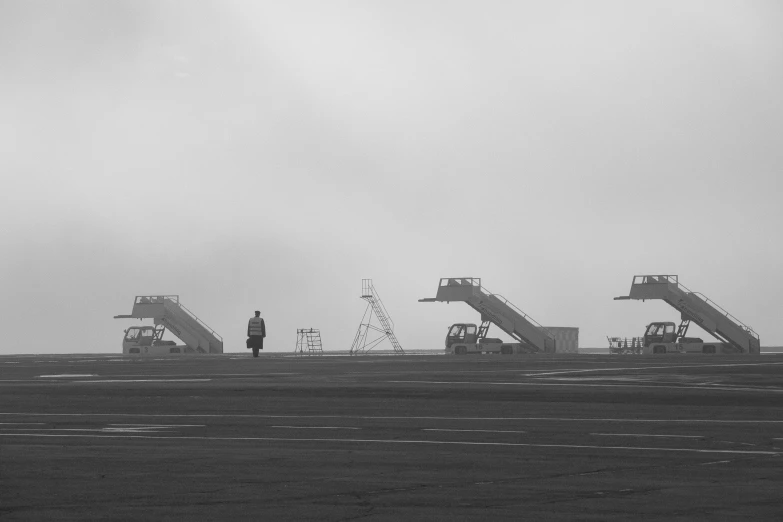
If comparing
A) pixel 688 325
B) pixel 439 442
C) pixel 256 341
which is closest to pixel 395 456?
pixel 439 442

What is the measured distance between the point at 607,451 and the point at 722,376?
71.2ft

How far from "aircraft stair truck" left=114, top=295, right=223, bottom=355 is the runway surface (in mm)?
87602

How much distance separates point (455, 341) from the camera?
3939 inches

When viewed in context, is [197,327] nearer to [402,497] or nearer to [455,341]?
[455,341]

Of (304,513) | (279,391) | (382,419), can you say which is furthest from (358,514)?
(279,391)

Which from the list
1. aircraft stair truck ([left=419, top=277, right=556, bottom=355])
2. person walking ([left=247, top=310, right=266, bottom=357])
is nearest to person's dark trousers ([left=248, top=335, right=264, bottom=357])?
person walking ([left=247, top=310, right=266, bottom=357])

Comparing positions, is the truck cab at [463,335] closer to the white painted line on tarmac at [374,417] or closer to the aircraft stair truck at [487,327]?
the aircraft stair truck at [487,327]

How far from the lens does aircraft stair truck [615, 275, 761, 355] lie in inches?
3634

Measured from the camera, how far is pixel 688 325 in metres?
93.8

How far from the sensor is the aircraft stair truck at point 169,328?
365 ft

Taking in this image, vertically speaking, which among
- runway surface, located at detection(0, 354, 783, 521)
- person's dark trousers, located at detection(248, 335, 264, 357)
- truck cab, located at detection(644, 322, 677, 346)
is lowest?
runway surface, located at detection(0, 354, 783, 521)

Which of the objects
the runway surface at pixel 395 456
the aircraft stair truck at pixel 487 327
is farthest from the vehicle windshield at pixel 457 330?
the runway surface at pixel 395 456

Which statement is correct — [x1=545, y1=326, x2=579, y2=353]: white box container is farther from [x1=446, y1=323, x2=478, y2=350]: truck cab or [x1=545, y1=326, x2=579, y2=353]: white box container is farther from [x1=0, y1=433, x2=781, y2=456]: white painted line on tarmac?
[x1=0, y1=433, x2=781, y2=456]: white painted line on tarmac

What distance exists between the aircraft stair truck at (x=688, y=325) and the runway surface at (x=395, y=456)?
2750 inches
